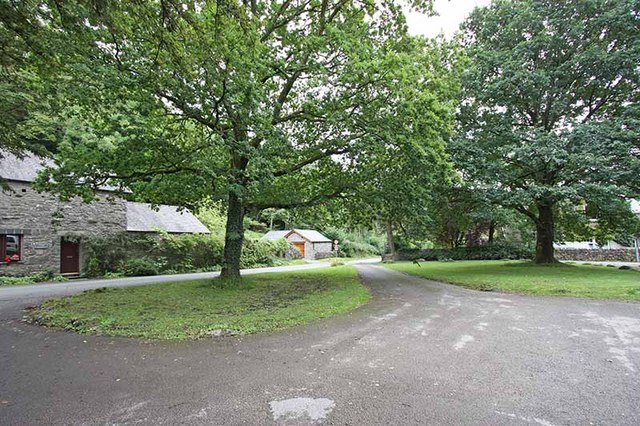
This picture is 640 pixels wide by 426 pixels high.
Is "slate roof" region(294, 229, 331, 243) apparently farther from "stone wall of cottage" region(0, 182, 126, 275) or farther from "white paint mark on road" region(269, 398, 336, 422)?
"white paint mark on road" region(269, 398, 336, 422)

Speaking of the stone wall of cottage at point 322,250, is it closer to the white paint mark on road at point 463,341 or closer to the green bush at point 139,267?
the green bush at point 139,267

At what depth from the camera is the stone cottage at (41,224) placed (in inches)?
681

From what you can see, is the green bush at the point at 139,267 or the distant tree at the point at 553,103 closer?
the distant tree at the point at 553,103

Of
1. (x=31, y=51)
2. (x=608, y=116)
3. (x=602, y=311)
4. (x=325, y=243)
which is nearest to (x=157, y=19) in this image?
(x=31, y=51)

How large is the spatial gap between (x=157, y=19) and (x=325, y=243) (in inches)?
1739

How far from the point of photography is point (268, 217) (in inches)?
2183

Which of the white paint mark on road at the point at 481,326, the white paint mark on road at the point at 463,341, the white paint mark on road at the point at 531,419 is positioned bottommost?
the white paint mark on road at the point at 481,326

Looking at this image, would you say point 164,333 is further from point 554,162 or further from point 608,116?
point 608,116

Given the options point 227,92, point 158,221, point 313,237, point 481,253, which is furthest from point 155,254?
point 481,253

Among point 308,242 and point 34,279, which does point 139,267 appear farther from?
point 308,242

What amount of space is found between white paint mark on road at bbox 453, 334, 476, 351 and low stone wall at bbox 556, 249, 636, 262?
33773 mm

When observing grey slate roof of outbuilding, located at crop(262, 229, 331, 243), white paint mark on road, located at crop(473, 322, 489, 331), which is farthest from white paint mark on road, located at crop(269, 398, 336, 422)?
grey slate roof of outbuilding, located at crop(262, 229, 331, 243)

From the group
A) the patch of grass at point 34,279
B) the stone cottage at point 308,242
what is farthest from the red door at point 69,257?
the stone cottage at point 308,242

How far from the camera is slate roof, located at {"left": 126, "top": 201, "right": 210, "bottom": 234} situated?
2271cm
